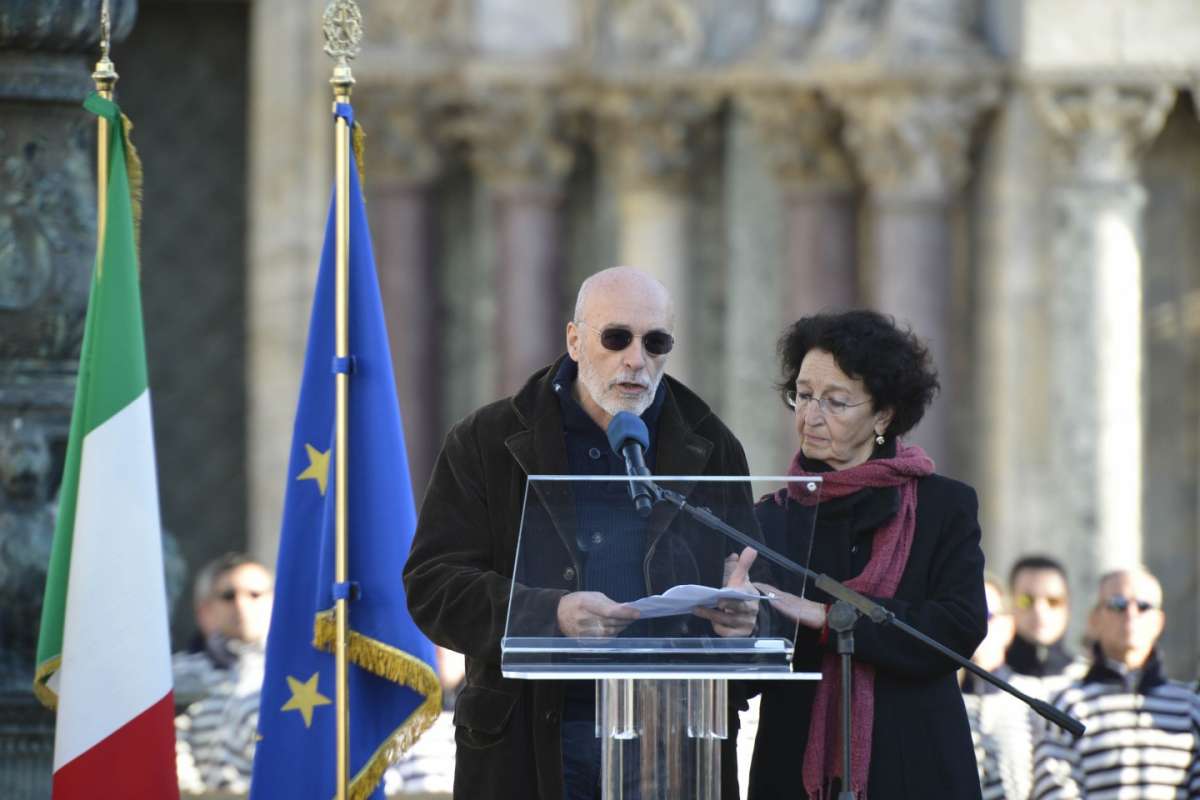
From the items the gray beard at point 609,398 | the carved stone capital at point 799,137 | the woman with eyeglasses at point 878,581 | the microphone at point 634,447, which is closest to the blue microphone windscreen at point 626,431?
the microphone at point 634,447

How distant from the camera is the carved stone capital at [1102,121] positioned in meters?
11.7

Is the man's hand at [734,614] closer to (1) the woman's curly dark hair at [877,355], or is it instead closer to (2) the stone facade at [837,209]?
(1) the woman's curly dark hair at [877,355]

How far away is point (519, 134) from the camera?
41.1ft

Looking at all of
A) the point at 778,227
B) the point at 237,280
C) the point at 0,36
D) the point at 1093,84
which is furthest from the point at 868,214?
the point at 0,36

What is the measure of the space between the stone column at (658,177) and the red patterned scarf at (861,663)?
6.67m

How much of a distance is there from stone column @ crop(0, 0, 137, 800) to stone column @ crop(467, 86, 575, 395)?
5.26 metres

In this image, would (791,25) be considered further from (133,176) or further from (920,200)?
(133,176)

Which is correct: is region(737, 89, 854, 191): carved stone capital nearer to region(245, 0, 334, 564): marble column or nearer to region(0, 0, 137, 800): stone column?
region(245, 0, 334, 564): marble column

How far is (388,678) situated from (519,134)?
5.93 m

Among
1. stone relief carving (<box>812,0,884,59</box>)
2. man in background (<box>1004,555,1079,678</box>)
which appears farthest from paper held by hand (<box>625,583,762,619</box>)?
stone relief carving (<box>812,0,884,59</box>)

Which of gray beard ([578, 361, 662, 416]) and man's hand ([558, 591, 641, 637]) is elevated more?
gray beard ([578, 361, 662, 416])

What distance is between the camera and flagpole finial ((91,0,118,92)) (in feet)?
23.0

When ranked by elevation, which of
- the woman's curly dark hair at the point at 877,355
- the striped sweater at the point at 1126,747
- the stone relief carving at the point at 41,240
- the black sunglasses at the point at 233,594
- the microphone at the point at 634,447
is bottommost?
the striped sweater at the point at 1126,747

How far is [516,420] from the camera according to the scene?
19.6 ft
